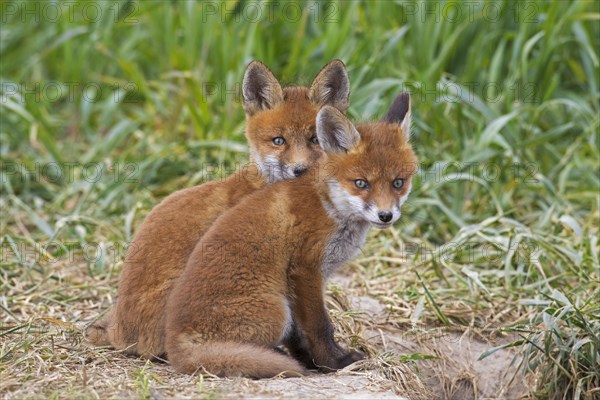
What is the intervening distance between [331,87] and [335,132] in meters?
0.74

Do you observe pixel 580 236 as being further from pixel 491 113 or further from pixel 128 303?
pixel 128 303

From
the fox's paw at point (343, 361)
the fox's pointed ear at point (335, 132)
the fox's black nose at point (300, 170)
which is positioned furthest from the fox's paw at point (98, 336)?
the fox's pointed ear at point (335, 132)

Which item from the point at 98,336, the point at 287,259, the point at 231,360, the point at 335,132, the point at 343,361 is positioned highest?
the point at 335,132

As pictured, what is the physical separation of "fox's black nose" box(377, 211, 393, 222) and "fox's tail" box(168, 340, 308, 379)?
90 cm

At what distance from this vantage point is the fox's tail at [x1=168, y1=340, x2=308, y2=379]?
4668 mm

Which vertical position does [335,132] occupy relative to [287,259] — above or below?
above

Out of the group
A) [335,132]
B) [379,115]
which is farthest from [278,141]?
[379,115]

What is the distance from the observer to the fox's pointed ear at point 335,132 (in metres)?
5.12

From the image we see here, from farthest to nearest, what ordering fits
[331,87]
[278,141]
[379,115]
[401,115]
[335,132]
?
1. [379,115]
2. [331,87]
3. [278,141]
4. [401,115]
5. [335,132]

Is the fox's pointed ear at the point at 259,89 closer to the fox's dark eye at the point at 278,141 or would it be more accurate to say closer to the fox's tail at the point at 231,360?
the fox's dark eye at the point at 278,141

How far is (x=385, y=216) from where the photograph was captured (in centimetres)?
492

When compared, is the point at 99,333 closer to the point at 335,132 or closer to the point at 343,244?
the point at 343,244

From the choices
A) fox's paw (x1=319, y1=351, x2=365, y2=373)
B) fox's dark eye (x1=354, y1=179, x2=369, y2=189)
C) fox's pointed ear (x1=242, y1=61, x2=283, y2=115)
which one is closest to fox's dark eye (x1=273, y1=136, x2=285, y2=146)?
fox's pointed ear (x1=242, y1=61, x2=283, y2=115)

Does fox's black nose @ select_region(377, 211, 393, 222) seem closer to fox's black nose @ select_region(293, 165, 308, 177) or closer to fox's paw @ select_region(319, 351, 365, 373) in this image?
fox's black nose @ select_region(293, 165, 308, 177)
